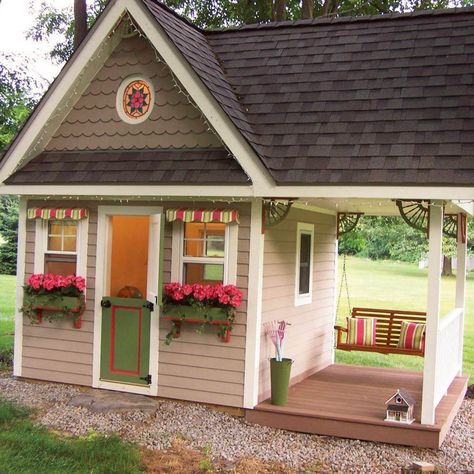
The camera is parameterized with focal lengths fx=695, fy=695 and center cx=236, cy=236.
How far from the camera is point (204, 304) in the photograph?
799 centimetres

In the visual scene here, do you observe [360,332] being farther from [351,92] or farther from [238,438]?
[351,92]

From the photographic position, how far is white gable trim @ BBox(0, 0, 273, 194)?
7.65 metres

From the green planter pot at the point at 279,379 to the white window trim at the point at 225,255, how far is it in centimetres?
107

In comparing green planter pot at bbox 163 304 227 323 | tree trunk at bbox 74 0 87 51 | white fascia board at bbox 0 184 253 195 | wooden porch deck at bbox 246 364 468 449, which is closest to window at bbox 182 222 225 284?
green planter pot at bbox 163 304 227 323

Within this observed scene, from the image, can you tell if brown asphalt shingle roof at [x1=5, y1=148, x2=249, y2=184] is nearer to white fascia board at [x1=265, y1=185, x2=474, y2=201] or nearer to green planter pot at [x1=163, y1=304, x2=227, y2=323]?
white fascia board at [x1=265, y1=185, x2=474, y2=201]

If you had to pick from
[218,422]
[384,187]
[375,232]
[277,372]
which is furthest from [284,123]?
[375,232]

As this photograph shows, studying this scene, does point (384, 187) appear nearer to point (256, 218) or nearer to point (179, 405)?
point (256, 218)

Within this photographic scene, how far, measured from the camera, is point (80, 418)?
768cm

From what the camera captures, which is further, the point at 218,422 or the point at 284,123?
the point at 284,123

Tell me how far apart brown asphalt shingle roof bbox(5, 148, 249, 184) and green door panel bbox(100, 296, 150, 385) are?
1.55m

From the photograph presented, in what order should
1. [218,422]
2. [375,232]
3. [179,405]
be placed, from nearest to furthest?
[218,422], [179,405], [375,232]

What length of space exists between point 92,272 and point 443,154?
4.52 m

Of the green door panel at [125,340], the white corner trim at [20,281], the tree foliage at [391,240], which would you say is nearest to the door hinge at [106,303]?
the green door panel at [125,340]

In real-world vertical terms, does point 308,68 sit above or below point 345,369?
above
